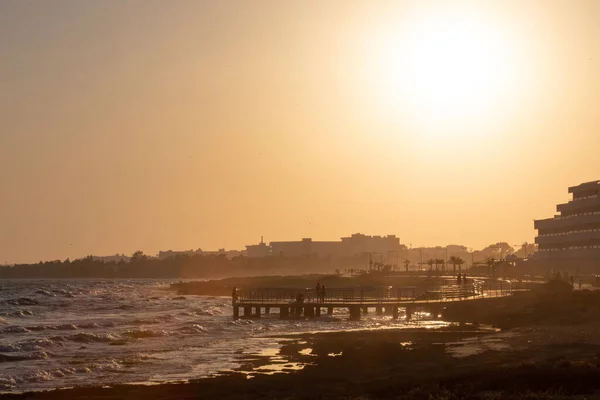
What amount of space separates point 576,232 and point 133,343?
9653 centimetres

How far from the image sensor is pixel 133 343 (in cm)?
4894

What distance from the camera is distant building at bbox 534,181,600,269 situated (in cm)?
12388

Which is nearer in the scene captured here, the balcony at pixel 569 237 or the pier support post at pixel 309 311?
the pier support post at pixel 309 311

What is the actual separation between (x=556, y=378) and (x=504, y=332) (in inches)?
837

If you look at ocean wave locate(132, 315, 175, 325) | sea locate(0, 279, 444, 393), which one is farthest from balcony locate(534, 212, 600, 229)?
ocean wave locate(132, 315, 175, 325)

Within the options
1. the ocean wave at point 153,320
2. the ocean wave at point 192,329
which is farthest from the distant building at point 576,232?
the ocean wave at point 192,329

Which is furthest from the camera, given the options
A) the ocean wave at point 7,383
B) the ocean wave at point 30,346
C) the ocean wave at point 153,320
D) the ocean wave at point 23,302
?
the ocean wave at point 23,302

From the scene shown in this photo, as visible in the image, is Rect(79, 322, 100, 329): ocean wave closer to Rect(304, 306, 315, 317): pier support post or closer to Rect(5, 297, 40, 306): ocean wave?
Rect(304, 306, 315, 317): pier support post

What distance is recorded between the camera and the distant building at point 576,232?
12388 cm

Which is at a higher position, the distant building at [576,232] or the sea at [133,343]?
the distant building at [576,232]

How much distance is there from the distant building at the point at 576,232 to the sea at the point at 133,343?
6214 centimetres

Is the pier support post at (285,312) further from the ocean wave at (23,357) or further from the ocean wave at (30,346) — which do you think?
the ocean wave at (23,357)

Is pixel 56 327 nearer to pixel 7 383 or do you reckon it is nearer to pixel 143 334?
pixel 143 334

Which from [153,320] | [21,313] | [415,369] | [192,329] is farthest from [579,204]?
[415,369]
